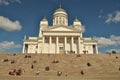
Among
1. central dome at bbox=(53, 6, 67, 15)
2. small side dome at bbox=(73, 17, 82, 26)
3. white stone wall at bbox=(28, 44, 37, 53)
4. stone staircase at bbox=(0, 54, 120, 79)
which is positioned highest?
central dome at bbox=(53, 6, 67, 15)

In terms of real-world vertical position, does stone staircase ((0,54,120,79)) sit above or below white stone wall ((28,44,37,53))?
below

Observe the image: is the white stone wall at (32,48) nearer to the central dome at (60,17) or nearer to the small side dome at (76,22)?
the central dome at (60,17)

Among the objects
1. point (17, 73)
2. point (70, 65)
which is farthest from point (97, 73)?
point (17, 73)

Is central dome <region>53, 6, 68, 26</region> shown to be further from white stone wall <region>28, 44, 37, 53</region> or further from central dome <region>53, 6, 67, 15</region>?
white stone wall <region>28, 44, 37, 53</region>

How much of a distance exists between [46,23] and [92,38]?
2049 cm

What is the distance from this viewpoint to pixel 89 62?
30.8 meters

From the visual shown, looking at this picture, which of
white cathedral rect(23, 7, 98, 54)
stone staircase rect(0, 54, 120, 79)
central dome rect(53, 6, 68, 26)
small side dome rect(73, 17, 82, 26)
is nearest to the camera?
stone staircase rect(0, 54, 120, 79)

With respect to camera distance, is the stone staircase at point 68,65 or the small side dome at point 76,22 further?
the small side dome at point 76,22

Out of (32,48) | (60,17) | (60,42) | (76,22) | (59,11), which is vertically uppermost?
(59,11)

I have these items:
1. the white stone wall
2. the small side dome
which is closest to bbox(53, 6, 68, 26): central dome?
the small side dome

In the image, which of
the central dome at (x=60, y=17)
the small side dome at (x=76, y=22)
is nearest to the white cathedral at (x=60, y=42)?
the central dome at (x=60, y=17)

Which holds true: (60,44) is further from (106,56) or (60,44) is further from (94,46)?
(106,56)

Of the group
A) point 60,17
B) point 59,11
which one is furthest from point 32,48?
point 59,11

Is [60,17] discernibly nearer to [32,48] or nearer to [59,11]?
[59,11]
